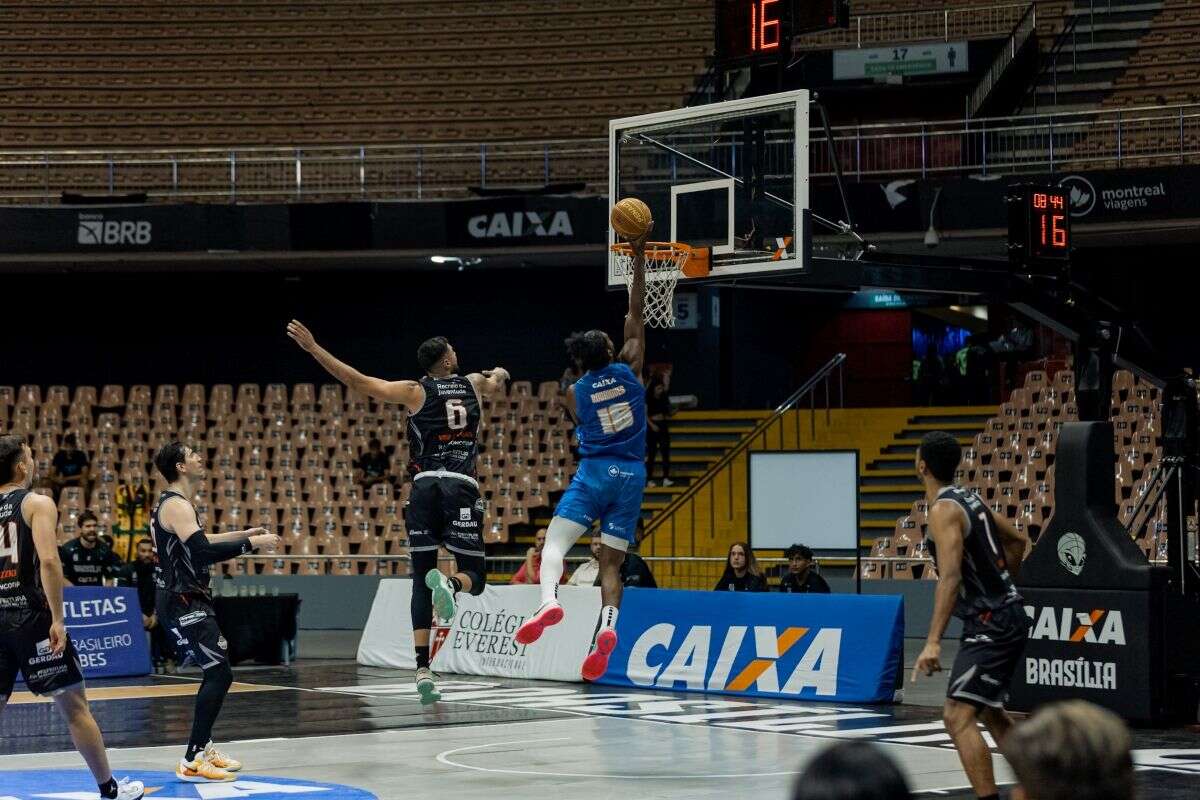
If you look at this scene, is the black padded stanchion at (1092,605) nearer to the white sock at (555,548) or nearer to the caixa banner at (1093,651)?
the caixa banner at (1093,651)

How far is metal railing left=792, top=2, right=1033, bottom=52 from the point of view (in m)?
29.4

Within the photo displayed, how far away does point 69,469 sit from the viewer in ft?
86.0

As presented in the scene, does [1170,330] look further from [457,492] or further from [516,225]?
[457,492]

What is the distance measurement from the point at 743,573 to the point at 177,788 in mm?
8769

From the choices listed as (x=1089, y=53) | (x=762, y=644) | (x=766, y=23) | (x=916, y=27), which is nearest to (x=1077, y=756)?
(x=766, y=23)

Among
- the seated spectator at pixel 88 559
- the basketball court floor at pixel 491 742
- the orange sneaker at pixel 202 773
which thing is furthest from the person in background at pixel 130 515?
the orange sneaker at pixel 202 773

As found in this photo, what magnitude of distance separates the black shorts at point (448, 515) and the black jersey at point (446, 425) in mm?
115

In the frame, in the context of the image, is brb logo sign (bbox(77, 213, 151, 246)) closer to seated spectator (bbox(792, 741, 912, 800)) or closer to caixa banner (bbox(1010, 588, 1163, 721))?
caixa banner (bbox(1010, 588, 1163, 721))

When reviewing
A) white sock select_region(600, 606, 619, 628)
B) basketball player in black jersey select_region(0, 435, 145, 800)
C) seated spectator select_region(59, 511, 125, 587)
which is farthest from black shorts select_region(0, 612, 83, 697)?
seated spectator select_region(59, 511, 125, 587)

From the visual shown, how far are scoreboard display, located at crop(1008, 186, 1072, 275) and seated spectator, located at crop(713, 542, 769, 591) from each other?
5.14 metres

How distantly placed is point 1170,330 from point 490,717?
58.5 feet

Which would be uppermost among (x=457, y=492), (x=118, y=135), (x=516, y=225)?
(x=118, y=135)

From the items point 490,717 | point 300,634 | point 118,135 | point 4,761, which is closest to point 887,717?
point 490,717

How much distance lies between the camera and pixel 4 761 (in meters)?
11.1
